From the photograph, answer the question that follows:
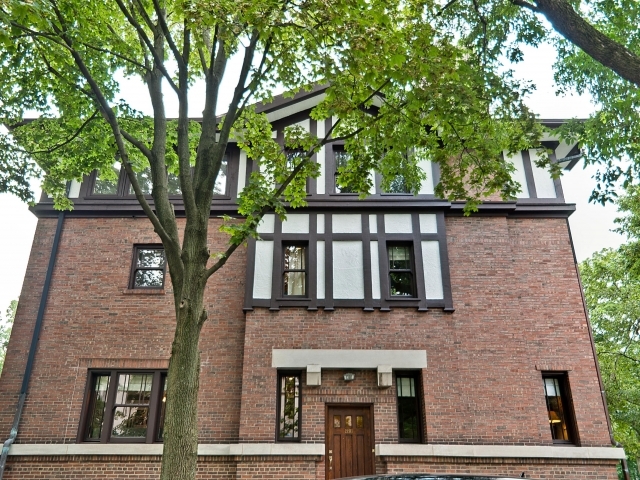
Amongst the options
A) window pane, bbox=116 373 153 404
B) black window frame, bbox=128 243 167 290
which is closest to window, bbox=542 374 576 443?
window pane, bbox=116 373 153 404

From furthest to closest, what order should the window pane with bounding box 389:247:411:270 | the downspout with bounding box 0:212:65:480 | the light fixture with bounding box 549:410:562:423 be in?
the window pane with bounding box 389:247:411:270 < the light fixture with bounding box 549:410:562:423 < the downspout with bounding box 0:212:65:480

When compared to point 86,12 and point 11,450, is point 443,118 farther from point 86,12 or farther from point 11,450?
point 11,450

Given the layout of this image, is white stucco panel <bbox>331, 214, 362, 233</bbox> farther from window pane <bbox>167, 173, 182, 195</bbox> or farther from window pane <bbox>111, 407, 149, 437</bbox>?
window pane <bbox>111, 407, 149, 437</bbox>

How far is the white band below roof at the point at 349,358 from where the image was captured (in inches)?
408

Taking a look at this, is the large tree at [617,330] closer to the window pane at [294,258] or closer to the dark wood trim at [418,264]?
the dark wood trim at [418,264]

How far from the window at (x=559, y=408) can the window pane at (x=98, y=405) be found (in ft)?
33.3

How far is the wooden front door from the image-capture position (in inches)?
393

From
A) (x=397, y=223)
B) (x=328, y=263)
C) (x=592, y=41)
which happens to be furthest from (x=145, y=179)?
(x=592, y=41)

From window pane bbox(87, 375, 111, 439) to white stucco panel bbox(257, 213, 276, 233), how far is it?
16.3ft

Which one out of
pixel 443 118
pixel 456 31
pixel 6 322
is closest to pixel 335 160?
pixel 456 31

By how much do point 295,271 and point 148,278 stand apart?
3706 millimetres

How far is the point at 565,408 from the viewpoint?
10648mm

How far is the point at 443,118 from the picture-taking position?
7.36 metres

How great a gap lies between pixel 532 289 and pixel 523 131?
16.0ft
